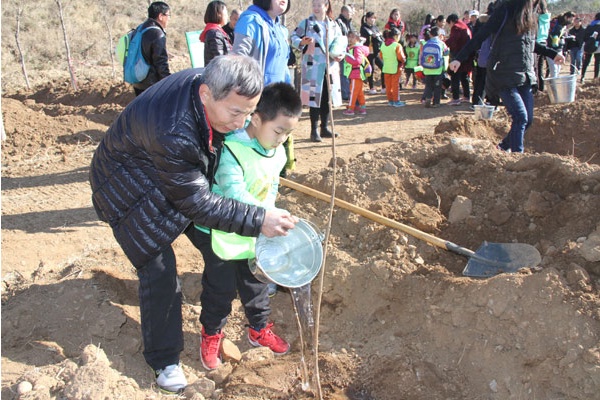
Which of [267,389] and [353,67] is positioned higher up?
[353,67]

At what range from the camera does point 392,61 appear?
944 centimetres

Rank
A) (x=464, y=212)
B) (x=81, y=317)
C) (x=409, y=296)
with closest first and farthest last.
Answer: (x=81, y=317) < (x=409, y=296) < (x=464, y=212)

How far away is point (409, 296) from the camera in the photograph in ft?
10.4

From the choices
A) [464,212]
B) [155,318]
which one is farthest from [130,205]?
[464,212]

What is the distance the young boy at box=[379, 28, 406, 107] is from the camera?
9.41 m

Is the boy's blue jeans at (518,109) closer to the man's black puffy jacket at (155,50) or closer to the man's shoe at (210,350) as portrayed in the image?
the man's black puffy jacket at (155,50)

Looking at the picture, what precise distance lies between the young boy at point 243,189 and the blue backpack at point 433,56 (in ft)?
23.1

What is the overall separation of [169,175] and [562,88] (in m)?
6.10

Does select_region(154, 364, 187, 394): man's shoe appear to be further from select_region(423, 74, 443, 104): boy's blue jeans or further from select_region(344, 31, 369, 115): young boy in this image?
select_region(423, 74, 443, 104): boy's blue jeans

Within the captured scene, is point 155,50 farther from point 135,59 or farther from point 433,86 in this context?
point 433,86

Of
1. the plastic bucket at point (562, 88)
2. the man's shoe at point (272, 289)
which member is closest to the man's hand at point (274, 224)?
the man's shoe at point (272, 289)

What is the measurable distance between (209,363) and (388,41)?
8048 millimetres

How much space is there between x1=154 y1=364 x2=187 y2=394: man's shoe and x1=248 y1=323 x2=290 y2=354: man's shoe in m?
0.54

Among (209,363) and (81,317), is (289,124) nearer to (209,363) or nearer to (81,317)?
(209,363)
